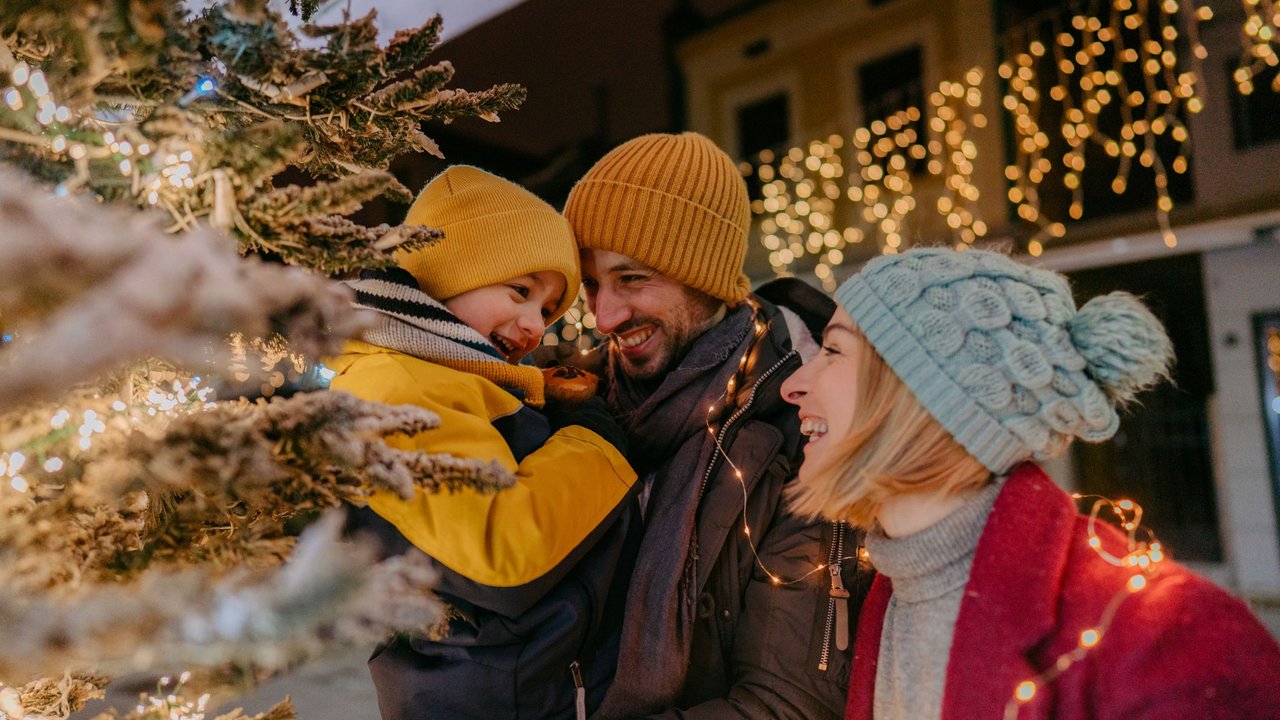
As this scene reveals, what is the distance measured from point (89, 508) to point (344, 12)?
2.12ft

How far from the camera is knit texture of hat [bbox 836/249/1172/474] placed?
1.27 metres

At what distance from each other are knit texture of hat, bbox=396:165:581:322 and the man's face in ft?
1.18

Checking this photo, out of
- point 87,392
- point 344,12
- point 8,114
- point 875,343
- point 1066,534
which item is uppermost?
point 344,12

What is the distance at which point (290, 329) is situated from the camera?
650mm

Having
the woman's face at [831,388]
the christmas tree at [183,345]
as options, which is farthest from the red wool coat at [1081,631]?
the christmas tree at [183,345]

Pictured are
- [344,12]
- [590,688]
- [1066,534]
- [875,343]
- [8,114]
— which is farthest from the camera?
[590,688]

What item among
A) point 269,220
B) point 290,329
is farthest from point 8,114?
point 290,329

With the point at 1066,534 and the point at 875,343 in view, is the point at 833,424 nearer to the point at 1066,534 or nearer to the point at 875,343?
the point at 875,343

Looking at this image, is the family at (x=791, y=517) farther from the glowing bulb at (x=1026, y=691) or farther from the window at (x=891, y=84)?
the window at (x=891, y=84)

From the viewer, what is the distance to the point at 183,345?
22.1 inches

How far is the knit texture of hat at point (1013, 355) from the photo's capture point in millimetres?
1272

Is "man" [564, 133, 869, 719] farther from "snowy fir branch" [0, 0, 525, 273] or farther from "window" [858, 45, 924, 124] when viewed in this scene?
"window" [858, 45, 924, 124]

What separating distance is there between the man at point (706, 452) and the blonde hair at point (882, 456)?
11.2 inches

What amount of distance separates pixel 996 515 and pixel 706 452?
680mm
